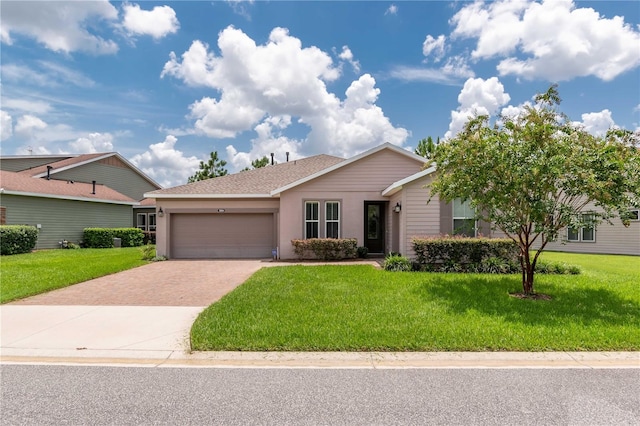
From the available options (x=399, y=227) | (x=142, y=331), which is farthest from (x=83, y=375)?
(x=399, y=227)

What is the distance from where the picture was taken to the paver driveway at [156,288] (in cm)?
764

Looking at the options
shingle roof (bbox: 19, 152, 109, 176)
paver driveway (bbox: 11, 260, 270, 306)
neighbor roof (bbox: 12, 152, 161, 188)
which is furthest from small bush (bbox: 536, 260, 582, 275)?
shingle roof (bbox: 19, 152, 109, 176)

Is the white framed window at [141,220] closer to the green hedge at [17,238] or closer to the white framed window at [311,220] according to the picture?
the green hedge at [17,238]

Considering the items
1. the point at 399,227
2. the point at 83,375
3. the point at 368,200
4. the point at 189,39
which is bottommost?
the point at 83,375

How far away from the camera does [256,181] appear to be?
1747 centimetres

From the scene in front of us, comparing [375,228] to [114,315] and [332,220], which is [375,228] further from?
[114,315]

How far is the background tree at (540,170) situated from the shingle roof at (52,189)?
21591 mm

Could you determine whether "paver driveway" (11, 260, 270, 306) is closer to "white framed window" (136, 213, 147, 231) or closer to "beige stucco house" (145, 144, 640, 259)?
"beige stucco house" (145, 144, 640, 259)

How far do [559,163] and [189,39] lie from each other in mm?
13182

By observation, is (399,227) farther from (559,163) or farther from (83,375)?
(83,375)

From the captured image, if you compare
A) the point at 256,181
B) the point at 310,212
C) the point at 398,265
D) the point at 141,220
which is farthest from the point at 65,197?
the point at 398,265

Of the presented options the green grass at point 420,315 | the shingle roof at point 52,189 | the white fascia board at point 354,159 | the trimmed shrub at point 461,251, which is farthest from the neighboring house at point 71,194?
the trimmed shrub at point 461,251

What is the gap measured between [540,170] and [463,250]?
16.4ft

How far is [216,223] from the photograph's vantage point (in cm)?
1617
